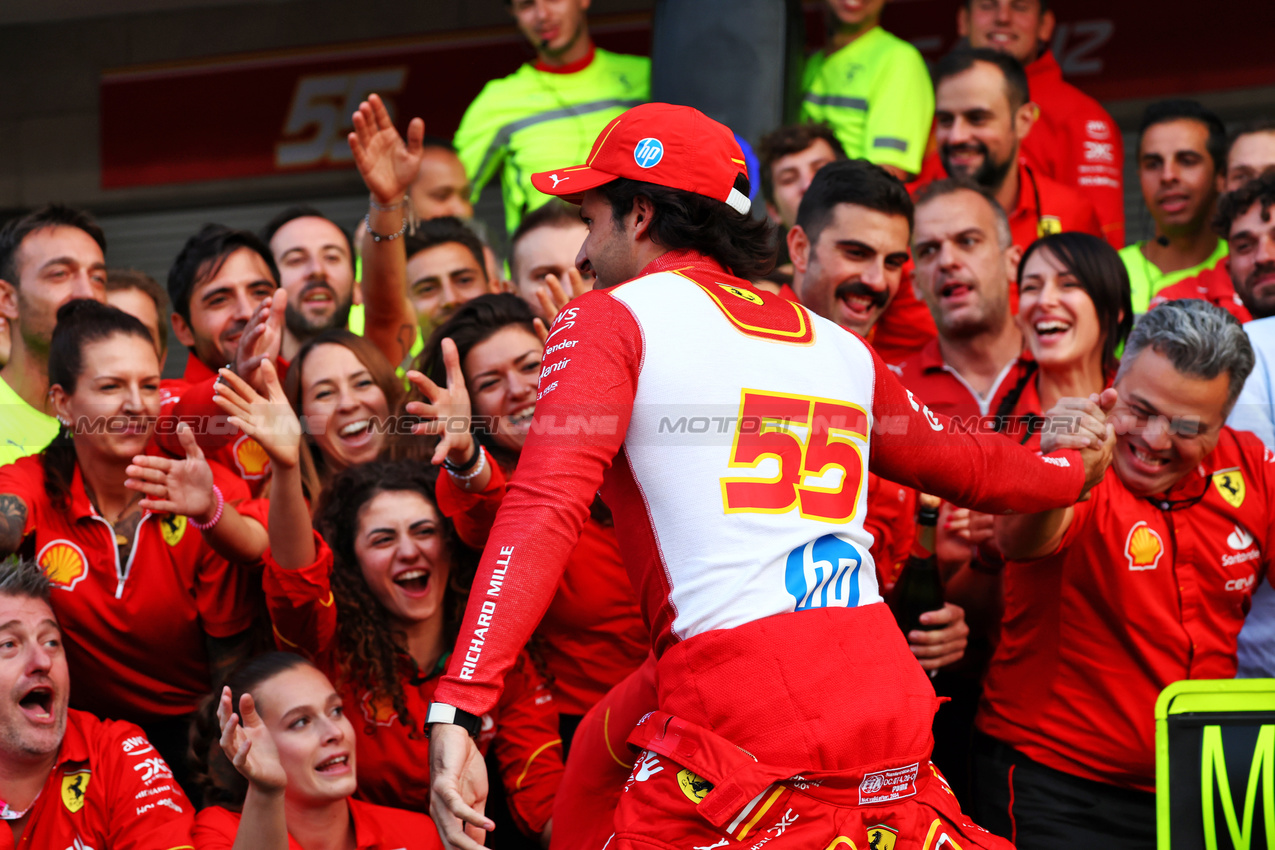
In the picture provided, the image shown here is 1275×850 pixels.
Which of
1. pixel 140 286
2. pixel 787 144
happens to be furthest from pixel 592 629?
pixel 787 144

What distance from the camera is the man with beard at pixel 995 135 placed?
225 inches

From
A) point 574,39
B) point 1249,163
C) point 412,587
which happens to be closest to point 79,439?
point 412,587

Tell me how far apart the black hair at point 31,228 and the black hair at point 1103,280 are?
3690 millimetres

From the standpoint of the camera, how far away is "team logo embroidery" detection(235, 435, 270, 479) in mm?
4562

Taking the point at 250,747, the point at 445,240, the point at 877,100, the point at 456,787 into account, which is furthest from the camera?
the point at 877,100

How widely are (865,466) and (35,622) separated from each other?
2302 mm

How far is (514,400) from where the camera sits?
424cm

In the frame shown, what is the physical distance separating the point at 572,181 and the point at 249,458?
2.38 m

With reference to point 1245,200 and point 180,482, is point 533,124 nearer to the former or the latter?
point 1245,200

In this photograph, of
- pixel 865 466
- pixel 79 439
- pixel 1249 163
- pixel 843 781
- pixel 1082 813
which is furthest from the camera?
pixel 1249 163

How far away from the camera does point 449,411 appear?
10.8 ft

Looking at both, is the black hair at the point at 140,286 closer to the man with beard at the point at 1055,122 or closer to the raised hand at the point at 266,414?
the raised hand at the point at 266,414

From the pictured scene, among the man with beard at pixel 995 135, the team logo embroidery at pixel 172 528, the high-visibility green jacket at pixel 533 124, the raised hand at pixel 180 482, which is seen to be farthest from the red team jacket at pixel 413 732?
the high-visibility green jacket at pixel 533 124

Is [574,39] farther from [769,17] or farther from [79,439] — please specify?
[79,439]
